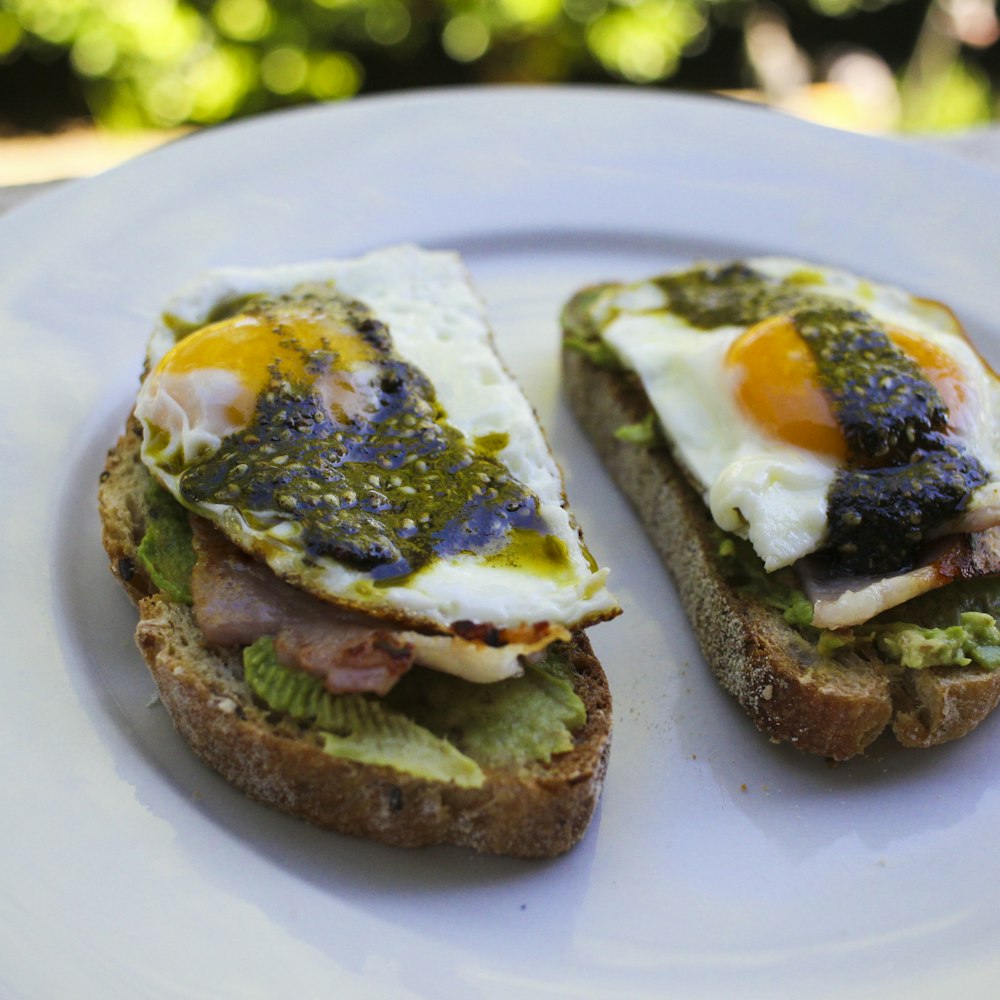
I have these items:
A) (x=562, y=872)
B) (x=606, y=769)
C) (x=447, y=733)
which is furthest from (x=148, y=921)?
(x=606, y=769)

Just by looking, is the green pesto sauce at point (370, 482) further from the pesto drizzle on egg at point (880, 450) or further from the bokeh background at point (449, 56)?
the bokeh background at point (449, 56)

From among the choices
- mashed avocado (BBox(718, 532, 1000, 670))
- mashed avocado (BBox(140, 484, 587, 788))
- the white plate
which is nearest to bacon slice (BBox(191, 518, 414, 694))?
mashed avocado (BBox(140, 484, 587, 788))

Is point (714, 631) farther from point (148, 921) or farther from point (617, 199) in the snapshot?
point (617, 199)

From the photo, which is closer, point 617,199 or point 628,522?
point 628,522

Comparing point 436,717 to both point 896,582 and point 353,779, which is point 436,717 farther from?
point 896,582

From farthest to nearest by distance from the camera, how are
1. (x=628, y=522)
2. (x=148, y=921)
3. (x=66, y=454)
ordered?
(x=628, y=522) → (x=66, y=454) → (x=148, y=921)

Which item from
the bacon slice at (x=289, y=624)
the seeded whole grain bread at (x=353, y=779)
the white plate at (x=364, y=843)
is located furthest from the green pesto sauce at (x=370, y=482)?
the white plate at (x=364, y=843)

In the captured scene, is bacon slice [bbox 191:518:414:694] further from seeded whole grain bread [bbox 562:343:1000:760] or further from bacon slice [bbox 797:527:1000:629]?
bacon slice [bbox 797:527:1000:629]
